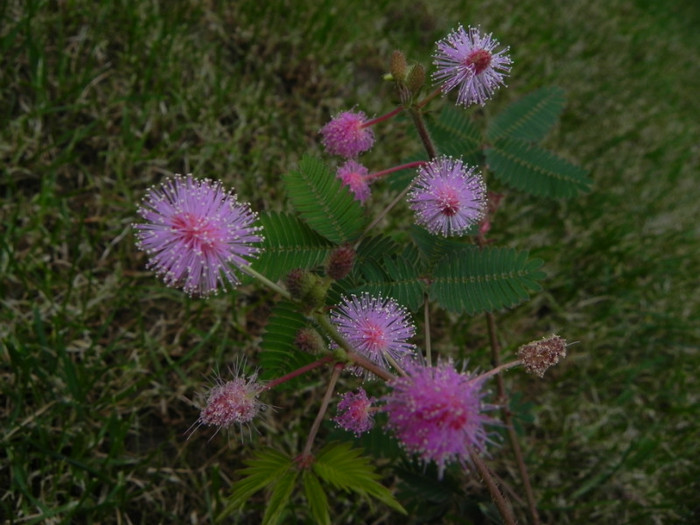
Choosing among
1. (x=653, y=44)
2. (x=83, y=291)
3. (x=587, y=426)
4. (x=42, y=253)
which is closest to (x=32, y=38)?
(x=42, y=253)

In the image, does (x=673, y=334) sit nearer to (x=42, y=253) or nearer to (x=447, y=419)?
(x=447, y=419)

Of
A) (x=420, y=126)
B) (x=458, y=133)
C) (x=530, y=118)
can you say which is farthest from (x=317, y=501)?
(x=530, y=118)

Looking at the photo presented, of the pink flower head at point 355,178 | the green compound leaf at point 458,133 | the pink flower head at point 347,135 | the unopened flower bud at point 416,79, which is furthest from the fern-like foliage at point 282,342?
the green compound leaf at point 458,133

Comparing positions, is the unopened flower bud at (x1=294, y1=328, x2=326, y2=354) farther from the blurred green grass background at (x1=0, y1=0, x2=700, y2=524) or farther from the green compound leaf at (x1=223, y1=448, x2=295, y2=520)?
the blurred green grass background at (x1=0, y1=0, x2=700, y2=524)

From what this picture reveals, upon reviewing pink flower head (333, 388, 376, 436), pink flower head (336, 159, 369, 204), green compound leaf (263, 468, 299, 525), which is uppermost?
pink flower head (336, 159, 369, 204)

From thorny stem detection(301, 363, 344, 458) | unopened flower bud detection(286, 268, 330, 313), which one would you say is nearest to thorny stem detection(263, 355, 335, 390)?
thorny stem detection(301, 363, 344, 458)
